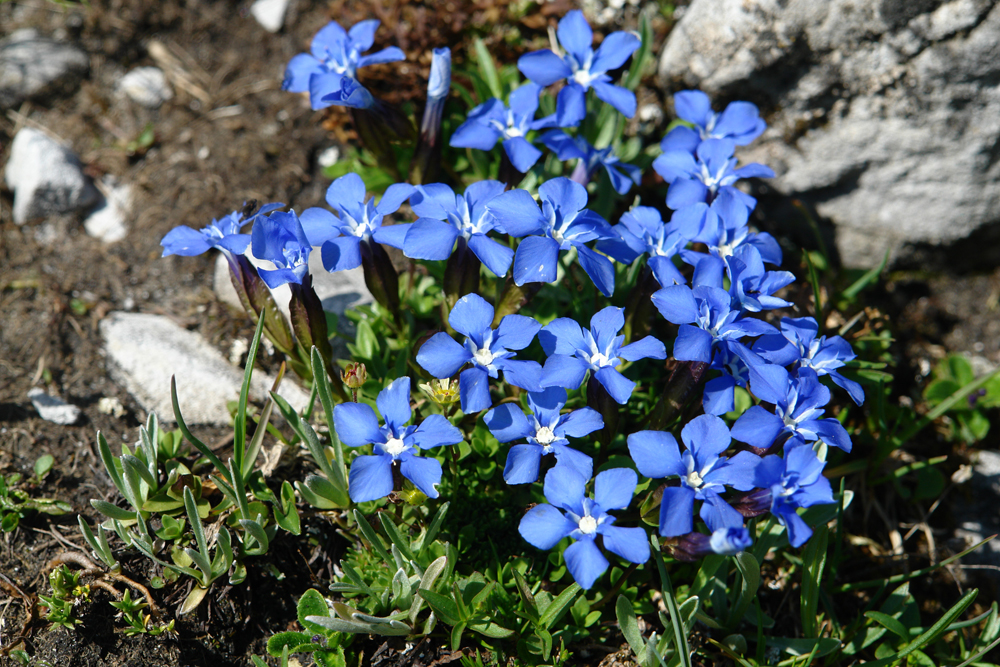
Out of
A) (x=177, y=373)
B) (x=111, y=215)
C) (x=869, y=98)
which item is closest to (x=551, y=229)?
(x=177, y=373)

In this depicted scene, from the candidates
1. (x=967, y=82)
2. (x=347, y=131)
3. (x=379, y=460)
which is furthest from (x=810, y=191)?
(x=379, y=460)

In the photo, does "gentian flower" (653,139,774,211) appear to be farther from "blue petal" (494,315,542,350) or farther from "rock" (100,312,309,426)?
"rock" (100,312,309,426)

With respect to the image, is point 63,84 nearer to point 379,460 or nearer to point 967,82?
point 379,460

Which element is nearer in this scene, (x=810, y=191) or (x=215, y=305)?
(x=215, y=305)

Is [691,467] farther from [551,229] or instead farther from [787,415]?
[551,229]

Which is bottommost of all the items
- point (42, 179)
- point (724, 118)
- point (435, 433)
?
point (42, 179)

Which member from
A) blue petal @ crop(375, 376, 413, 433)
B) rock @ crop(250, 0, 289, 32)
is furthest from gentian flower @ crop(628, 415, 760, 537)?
rock @ crop(250, 0, 289, 32)
